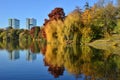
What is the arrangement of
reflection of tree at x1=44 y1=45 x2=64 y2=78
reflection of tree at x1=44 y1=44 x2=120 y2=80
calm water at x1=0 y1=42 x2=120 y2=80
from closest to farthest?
calm water at x1=0 y1=42 x2=120 y2=80 → reflection of tree at x1=44 y1=44 x2=120 y2=80 → reflection of tree at x1=44 y1=45 x2=64 y2=78

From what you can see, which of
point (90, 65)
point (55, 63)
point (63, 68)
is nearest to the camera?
point (63, 68)

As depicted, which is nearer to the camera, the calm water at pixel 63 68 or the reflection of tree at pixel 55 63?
the calm water at pixel 63 68

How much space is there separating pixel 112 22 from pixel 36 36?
8149 centimetres

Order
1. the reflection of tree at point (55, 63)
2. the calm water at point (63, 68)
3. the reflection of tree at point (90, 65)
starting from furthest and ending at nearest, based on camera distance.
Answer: the reflection of tree at point (55, 63) < the reflection of tree at point (90, 65) < the calm water at point (63, 68)

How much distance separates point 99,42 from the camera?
216ft

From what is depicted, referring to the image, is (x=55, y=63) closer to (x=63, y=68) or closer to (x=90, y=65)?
(x=63, y=68)

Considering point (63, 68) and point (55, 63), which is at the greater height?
point (55, 63)

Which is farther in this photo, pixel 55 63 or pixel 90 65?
pixel 55 63

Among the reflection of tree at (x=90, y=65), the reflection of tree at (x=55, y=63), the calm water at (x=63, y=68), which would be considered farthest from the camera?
the reflection of tree at (x=55, y=63)

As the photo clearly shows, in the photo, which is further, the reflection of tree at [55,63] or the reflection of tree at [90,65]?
the reflection of tree at [55,63]

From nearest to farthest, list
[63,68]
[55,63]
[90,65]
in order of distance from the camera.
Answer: [63,68]
[90,65]
[55,63]

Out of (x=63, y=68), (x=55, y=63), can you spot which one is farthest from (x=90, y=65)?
(x=55, y=63)

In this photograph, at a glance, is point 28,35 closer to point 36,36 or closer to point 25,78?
point 36,36

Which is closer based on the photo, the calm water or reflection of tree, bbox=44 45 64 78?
the calm water
